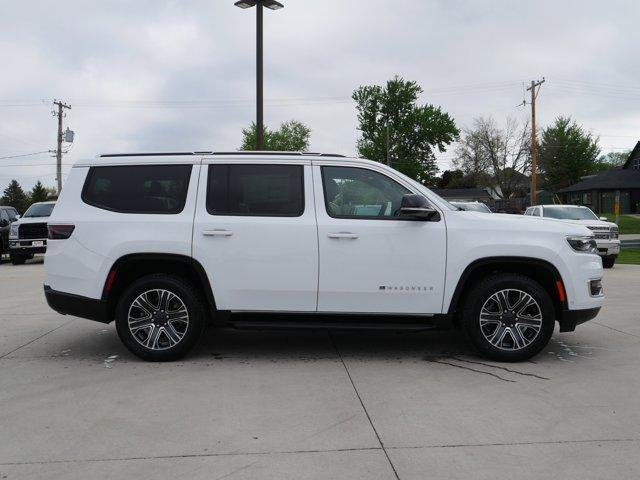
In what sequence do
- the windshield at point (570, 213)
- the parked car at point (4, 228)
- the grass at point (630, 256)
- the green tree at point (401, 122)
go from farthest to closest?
the green tree at point (401, 122) < the parked car at point (4, 228) < the grass at point (630, 256) < the windshield at point (570, 213)

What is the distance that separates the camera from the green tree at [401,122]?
69.0m

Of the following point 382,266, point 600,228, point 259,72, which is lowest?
point 382,266

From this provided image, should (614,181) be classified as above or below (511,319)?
above

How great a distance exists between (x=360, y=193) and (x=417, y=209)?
647 millimetres

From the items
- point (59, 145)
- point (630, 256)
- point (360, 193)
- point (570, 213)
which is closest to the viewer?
point (360, 193)

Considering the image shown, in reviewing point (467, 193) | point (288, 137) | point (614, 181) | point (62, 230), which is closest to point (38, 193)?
point (288, 137)

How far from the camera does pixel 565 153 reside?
6994 cm

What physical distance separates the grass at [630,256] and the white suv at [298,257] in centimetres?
1324

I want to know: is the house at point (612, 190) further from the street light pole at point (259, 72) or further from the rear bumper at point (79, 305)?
the rear bumper at point (79, 305)

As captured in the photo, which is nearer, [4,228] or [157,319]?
[157,319]

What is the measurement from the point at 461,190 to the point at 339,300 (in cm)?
9560

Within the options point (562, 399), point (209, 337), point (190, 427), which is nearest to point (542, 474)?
point (562, 399)

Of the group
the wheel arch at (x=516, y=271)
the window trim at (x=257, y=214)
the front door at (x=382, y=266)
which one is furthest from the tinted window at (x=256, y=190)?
the wheel arch at (x=516, y=271)

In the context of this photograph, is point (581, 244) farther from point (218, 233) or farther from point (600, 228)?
point (600, 228)
